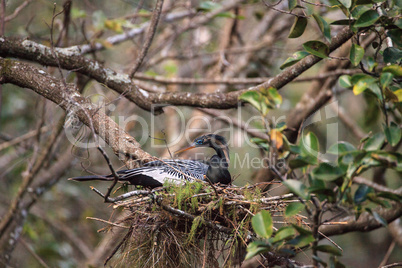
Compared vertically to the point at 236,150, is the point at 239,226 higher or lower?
higher

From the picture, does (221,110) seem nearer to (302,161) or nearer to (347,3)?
(347,3)

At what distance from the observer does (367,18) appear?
2400 mm

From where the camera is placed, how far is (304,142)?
6.47 ft

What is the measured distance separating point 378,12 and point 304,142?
111 cm

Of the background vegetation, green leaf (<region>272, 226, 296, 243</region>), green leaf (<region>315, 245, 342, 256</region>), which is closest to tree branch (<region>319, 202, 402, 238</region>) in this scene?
the background vegetation

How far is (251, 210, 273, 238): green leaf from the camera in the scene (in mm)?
1974

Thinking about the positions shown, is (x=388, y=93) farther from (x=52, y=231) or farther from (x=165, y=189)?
(x=52, y=231)

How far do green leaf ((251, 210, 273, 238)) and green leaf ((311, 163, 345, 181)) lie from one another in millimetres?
319

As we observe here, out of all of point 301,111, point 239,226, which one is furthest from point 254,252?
point 301,111

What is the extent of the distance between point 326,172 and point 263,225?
15.8 inches

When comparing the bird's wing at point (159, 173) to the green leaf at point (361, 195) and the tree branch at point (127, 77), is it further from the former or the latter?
the green leaf at point (361, 195)

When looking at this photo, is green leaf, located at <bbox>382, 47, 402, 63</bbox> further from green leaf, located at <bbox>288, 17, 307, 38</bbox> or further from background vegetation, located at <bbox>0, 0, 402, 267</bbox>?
green leaf, located at <bbox>288, 17, 307, 38</bbox>

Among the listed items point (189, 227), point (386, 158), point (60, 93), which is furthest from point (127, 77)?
point (386, 158)

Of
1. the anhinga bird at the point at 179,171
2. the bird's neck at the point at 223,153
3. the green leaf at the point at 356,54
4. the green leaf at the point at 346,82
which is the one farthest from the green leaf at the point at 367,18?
the bird's neck at the point at 223,153
